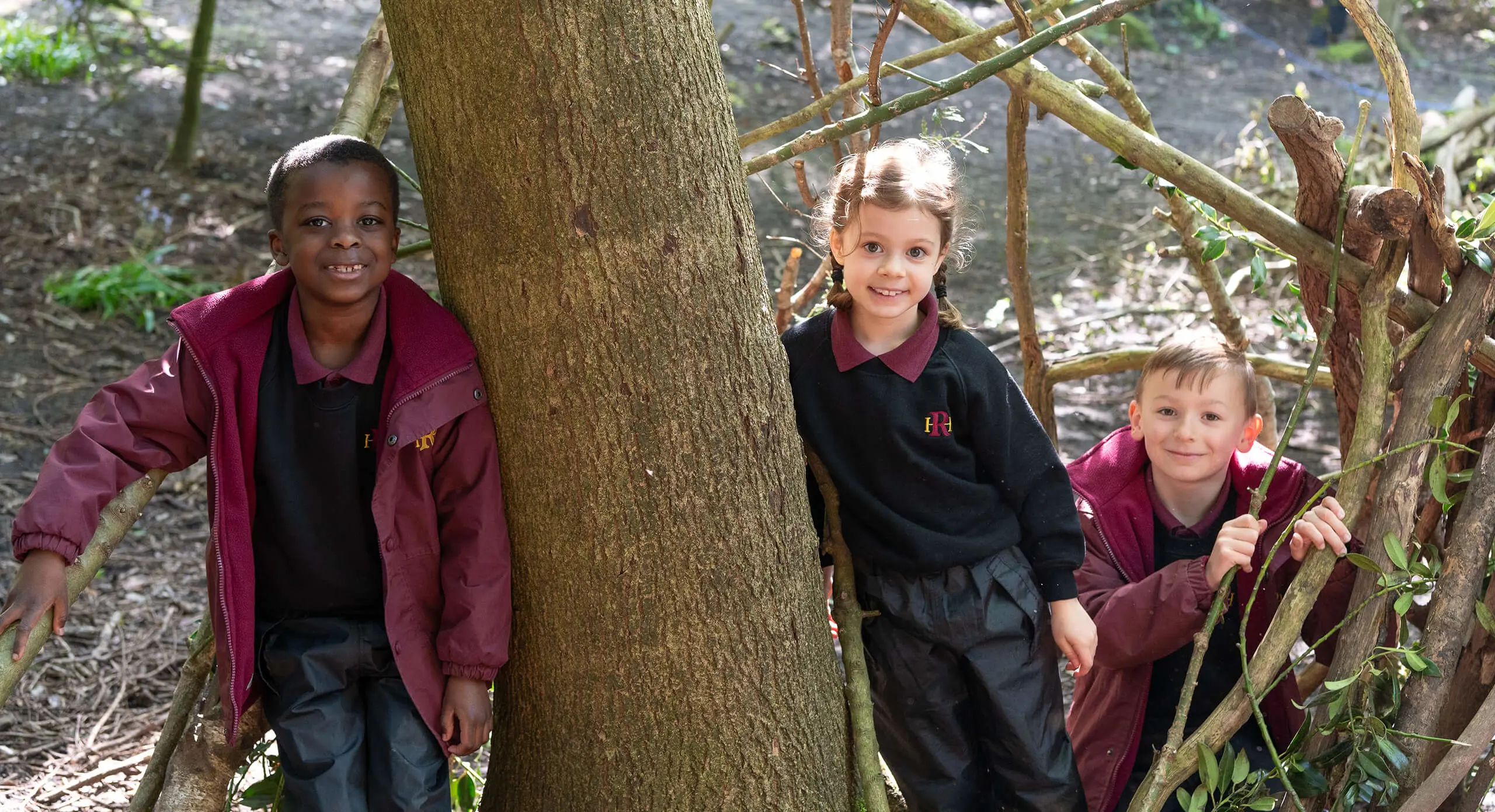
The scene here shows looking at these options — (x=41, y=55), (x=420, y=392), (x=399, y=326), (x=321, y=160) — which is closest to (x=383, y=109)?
(x=321, y=160)

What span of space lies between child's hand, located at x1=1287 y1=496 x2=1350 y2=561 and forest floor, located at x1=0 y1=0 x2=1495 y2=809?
42.6 inches

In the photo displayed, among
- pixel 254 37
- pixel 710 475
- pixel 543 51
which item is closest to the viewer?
pixel 543 51

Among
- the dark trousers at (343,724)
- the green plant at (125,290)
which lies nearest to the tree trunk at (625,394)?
the dark trousers at (343,724)

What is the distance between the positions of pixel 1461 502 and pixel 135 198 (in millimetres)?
7316

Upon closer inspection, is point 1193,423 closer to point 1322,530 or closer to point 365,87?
point 1322,530

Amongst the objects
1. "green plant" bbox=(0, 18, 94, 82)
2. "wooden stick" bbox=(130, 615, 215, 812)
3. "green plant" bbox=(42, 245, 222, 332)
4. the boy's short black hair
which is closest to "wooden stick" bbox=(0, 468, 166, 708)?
"wooden stick" bbox=(130, 615, 215, 812)

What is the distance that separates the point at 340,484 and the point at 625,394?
56cm

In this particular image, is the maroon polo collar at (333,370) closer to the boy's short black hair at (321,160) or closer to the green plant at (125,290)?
the boy's short black hair at (321,160)

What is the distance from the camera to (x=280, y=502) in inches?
84.4

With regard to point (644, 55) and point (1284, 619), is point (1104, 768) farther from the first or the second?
point (644, 55)

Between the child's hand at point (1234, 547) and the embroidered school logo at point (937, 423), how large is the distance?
577 millimetres

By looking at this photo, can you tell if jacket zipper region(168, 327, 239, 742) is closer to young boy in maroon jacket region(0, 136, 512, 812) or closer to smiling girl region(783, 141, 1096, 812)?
young boy in maroon jacket region(0, 136, 512, 812)

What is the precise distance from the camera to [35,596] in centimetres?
186

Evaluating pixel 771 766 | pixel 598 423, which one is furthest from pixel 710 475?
pixel 771 766
